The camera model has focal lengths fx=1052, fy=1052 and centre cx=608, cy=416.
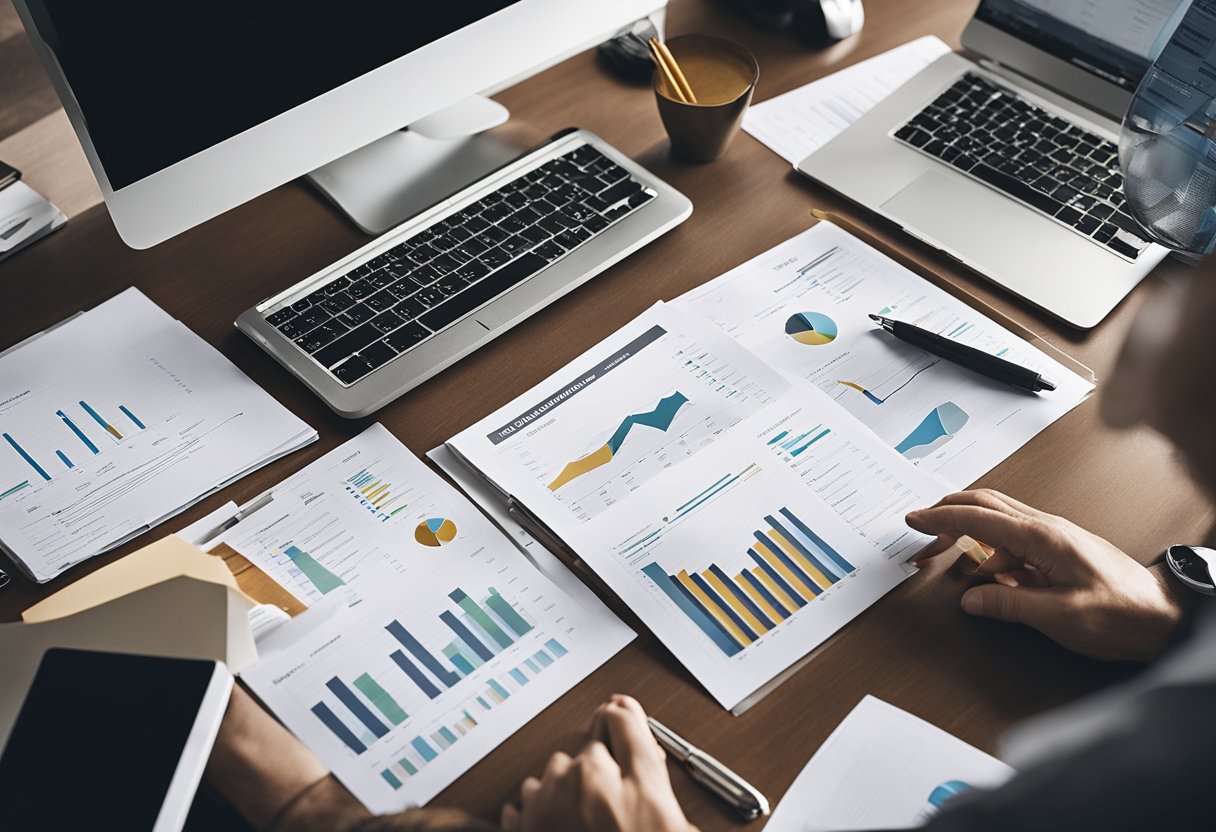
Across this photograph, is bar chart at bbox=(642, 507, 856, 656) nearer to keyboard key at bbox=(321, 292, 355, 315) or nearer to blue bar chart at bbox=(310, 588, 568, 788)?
blue bar chart at bbox=(310, 588, 568, 788)

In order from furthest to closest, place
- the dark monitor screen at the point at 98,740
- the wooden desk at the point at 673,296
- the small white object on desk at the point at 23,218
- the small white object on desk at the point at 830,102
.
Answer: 1. the small white object on desk at the point at 830,102
2. the small white object on desk at the point at 23,218
3. the wooden desk at the point at 673,296
4. the dark monitor screen at the point at 98,740

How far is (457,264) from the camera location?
1076mm

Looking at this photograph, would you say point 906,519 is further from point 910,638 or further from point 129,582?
point 129,582

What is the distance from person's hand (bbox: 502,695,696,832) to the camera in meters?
0.71

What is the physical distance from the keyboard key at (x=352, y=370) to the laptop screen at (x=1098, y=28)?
0.89m

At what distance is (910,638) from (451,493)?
41cm

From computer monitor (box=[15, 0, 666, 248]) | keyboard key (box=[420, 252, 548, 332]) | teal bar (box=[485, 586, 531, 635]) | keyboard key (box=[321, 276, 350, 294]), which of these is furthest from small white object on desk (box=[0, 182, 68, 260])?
teal bar (box=[485, 586, 531, 635])

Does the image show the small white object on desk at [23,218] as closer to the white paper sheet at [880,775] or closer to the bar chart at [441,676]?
the bar chart at [441,676]

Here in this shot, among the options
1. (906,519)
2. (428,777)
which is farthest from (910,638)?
(428,777)

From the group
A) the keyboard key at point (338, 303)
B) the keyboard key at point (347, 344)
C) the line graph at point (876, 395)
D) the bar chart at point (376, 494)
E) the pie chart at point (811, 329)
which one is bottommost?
the line graph at point (876, 395)

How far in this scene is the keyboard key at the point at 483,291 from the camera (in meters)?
1.04

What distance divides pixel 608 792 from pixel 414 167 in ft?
2.45

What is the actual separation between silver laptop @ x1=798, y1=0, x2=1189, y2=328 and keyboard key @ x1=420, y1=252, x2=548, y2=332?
0.37 metres

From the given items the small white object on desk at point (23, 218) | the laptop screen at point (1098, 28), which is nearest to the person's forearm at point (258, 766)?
the small white object on desk at point (23, 218)
